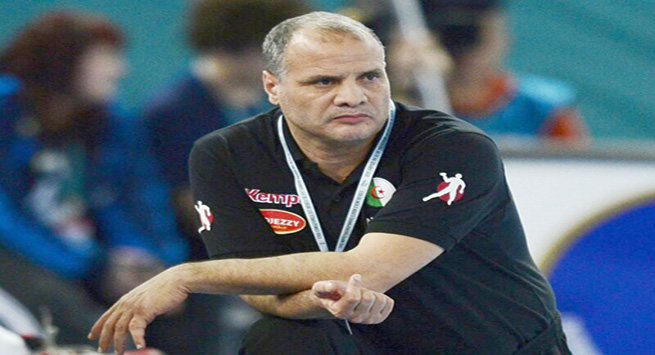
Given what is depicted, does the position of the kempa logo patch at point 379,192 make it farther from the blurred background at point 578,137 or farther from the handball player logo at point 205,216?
the blurred background at point 578,137

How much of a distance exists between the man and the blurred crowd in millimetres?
1960

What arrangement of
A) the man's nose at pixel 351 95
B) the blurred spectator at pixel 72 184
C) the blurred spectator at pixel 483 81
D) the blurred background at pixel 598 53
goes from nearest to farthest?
1. the man's nose at pixel 351 95
2. the blurred spectator at pixel 72 184
3. the blurred spectator at pixel 483 81
4. the blurred background at pixel 598 53

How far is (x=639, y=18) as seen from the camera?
7074 mm

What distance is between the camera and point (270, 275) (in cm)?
340

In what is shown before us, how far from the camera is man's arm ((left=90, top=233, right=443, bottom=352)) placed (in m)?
3.33

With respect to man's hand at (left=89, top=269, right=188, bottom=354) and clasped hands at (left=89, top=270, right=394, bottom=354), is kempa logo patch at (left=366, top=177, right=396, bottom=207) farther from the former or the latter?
man's hand at (left=89, top=269, right=188, bottom=354)

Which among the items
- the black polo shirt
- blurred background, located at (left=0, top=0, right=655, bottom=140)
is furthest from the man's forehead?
blurred background, located at (left=0, top=0, right=655, bottom=140)

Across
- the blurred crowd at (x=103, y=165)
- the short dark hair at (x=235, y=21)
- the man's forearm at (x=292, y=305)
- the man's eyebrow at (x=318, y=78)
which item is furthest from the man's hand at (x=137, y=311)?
the short dark hair at (x=235, y=21)

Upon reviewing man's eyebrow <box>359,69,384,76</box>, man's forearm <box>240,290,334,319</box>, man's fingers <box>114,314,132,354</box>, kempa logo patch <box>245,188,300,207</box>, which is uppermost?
man's eyebrow <box>359,69,384,76</box>

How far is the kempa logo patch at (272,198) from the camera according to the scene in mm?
3701

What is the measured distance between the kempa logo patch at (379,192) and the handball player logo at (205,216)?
501mm

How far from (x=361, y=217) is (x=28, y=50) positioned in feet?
8.87

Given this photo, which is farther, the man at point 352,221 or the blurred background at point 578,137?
the blurred background at point 578,137

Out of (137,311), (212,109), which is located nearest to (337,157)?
(137,311)
